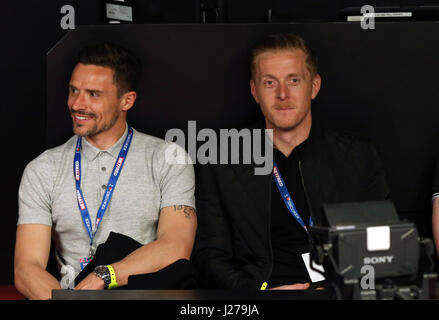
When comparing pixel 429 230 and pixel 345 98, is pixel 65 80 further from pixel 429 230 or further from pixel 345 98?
pixel 429 230

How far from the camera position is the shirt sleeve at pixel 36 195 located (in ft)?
8.30

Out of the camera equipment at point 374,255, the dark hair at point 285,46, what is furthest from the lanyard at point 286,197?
the camera equipment at point 374,255

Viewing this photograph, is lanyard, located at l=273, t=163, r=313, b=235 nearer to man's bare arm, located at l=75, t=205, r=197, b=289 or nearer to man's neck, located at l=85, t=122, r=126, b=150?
man's bare arm, located at l=75, t=205, r=197, b=289

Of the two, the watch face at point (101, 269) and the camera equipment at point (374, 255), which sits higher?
the camera equipment at point (374, 255)

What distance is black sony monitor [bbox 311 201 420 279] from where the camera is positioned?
1306mm

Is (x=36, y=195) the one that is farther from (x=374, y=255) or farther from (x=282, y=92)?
(x=374, y=255)

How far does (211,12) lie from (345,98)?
4.40ft

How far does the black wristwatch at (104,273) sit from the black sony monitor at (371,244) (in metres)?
1.17

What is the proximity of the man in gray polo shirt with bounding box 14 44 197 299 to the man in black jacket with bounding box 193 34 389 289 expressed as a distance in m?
0.13

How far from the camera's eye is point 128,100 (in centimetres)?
278

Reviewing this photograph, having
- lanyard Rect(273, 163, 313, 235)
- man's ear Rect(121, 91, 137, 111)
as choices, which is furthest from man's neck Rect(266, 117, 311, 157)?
man's ear Rect(121, 91, 137, 111)

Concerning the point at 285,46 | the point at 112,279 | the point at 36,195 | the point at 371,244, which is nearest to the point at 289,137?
the point at 285,46

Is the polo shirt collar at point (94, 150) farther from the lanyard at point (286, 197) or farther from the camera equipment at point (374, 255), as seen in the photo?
the camera equipment at point (374, 255)

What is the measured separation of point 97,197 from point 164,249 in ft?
1.22
